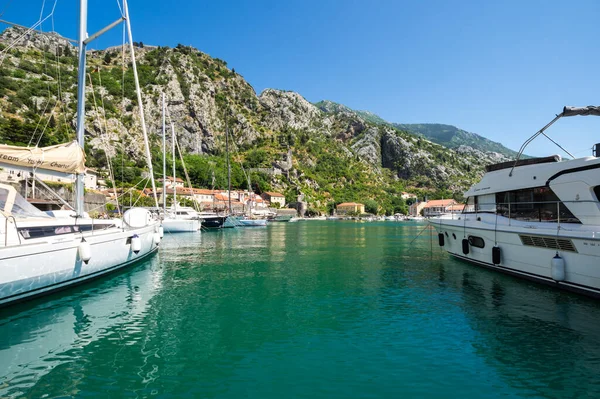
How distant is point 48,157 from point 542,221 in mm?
19872

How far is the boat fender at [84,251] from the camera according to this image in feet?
38.5

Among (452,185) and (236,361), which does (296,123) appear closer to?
(452,185)

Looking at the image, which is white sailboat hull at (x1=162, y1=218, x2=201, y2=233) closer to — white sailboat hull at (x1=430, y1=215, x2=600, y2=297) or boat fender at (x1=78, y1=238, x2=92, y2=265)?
boat fender at (x1=78, y1=238, x2=92, y2=265)

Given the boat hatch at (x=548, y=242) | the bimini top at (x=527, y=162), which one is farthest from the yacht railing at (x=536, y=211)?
the bimini top at (x=527, y=162)

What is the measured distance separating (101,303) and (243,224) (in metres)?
54.6

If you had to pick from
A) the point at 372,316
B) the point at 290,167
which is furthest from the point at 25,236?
the point at 290,167

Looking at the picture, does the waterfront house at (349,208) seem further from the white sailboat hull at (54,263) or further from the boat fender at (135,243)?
the white sailboat hull at (54,263)

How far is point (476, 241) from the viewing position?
59.6 ft

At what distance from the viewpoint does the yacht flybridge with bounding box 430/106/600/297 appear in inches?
459

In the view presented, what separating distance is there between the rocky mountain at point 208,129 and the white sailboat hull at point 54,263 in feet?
212

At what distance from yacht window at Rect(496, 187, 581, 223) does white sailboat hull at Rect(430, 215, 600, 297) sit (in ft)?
1.82

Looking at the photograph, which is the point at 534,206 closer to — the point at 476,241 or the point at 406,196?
the point at 476,241

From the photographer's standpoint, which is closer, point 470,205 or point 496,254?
point 496,254

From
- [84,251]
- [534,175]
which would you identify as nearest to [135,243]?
[84,251]
